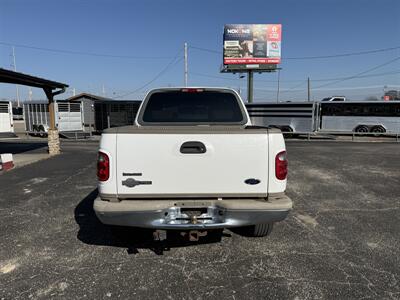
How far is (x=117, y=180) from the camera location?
10.1 feet

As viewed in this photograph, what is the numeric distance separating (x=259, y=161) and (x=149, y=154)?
1166 mm

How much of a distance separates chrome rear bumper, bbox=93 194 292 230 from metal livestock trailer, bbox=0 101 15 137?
2308 cm

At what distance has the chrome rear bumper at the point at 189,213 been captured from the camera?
302 cm

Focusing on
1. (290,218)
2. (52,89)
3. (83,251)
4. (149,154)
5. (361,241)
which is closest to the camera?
(149,154)

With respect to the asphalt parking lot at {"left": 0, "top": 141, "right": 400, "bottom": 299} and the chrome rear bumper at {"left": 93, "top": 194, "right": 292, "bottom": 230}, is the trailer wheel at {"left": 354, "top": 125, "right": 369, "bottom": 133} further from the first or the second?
the chrome rear bumper at {"left": 93, "top": 194, "right": 292, "bottom": 230}

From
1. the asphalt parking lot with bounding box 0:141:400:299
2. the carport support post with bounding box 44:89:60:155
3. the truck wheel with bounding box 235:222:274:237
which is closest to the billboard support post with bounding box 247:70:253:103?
the carport support post with bounding box 44:89:60:155

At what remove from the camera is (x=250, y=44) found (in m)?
33.0

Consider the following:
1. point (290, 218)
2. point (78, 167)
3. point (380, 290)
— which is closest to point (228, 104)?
point (290, 218)

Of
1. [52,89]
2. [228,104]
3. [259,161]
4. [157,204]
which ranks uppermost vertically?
[52,89]

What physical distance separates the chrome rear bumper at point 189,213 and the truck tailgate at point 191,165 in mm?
113

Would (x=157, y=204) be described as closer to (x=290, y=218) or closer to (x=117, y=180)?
(x=117, y=180)

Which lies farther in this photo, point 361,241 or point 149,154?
A: point 361,241

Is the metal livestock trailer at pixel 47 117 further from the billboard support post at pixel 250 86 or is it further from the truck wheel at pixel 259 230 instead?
the truck wheel at pixel 259 230

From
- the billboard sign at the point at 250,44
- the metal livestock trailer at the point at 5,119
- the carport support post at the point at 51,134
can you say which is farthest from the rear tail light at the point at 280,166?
the billboard sign at the point at 250,44
